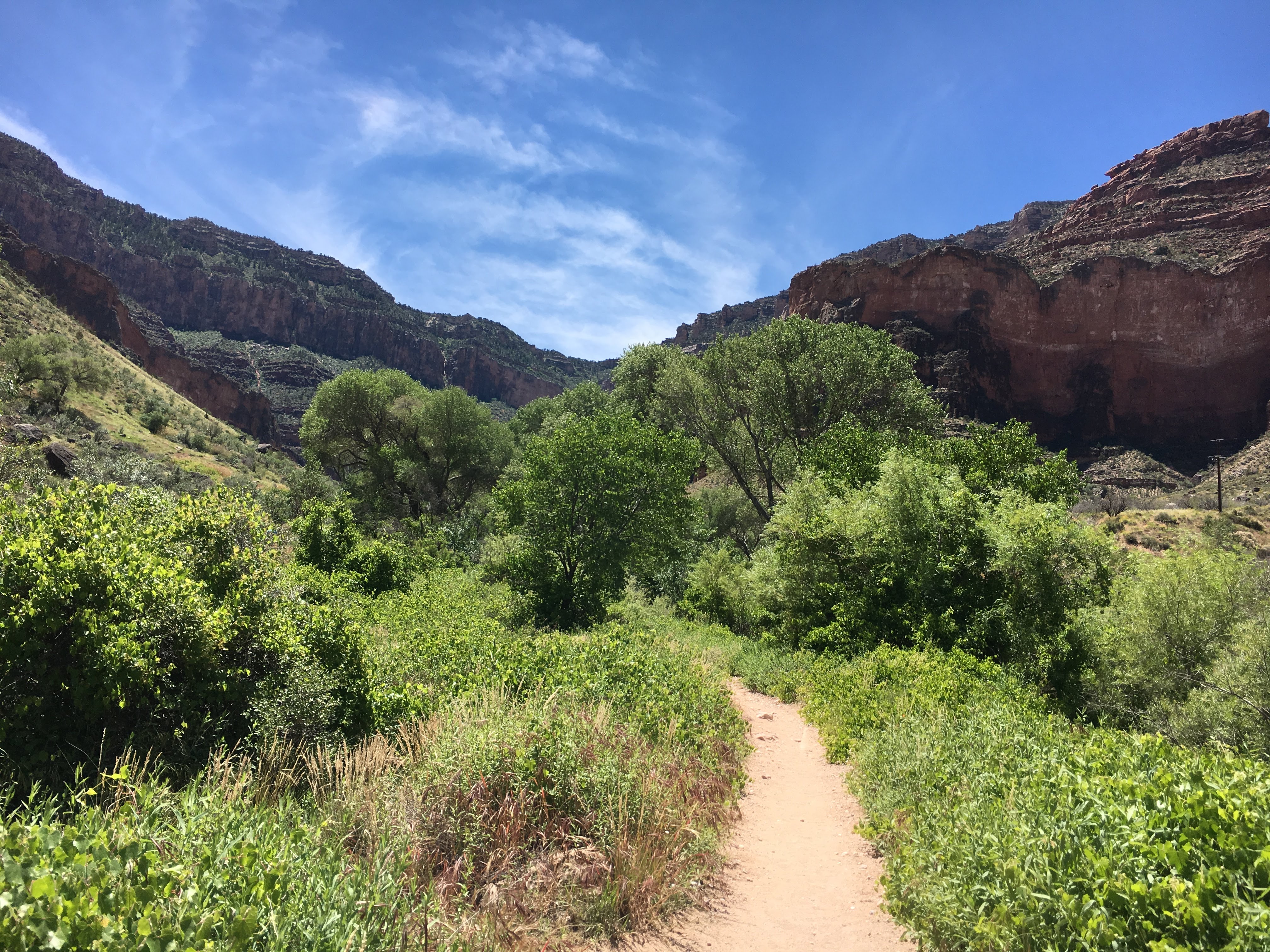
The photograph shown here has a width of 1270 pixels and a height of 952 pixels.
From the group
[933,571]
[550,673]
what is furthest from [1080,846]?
[933,571]

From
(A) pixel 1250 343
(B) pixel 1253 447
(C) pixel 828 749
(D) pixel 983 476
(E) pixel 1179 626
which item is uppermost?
(A) pixel 1250 343

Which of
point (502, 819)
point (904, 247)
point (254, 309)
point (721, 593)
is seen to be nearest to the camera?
point (502, 819)

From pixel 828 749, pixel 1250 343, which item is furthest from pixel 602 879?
pixel 1250 343

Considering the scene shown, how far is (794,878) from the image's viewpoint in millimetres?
5750

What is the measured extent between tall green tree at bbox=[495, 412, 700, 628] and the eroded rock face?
59.1 metres

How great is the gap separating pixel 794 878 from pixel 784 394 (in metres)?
24.0

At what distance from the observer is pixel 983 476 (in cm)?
1584

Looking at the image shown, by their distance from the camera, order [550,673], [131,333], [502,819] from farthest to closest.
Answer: [131,333] → [550,673] → [502,819]

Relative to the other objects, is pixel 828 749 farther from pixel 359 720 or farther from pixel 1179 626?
pixel 359 720

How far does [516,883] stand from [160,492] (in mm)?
6912

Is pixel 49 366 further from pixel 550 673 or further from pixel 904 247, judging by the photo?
pixel 904 247

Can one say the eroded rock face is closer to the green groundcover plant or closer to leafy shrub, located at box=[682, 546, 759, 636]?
leafy shrub, located at box=[682, 546, 759, 636]

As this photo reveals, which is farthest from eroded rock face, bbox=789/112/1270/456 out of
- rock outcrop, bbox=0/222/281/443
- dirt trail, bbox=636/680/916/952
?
rock outcrop, bbox=0/222/281/443

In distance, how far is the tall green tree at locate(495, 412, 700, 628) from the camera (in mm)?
18609
